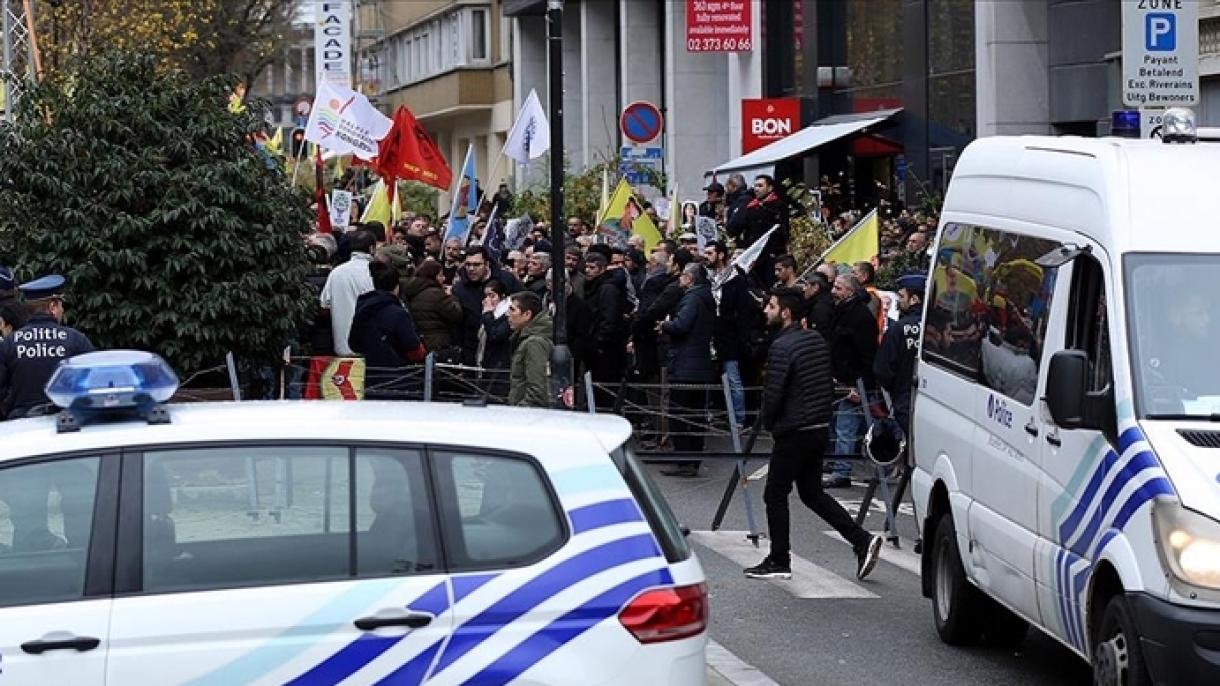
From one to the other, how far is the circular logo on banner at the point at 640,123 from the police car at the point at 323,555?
23.2 meters

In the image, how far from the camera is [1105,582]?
837 centimetres

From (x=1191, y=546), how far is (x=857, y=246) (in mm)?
12035

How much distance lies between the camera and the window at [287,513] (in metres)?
6.37

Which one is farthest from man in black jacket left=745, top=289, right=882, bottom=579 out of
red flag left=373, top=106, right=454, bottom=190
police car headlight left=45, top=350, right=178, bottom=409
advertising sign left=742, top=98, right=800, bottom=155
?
advertising sign left=742, top=98, right=800, bottom=155

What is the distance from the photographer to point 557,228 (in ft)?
57.2

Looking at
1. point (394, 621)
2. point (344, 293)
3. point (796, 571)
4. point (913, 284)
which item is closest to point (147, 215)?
point (344, 293)

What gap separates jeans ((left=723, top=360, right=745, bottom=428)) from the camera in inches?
648

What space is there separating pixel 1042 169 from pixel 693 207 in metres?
19.1

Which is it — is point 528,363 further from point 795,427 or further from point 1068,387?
point 1068,387

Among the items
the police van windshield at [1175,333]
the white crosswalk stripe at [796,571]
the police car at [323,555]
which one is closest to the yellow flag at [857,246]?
the white crosswalk stripe at [796,571]

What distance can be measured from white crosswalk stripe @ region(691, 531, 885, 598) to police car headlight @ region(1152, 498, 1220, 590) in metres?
4.88

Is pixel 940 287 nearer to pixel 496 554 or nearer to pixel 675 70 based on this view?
pixel 496 554

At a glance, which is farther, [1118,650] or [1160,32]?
[1160,32]

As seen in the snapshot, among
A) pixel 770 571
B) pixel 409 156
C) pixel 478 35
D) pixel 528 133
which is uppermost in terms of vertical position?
pixel 478 35
